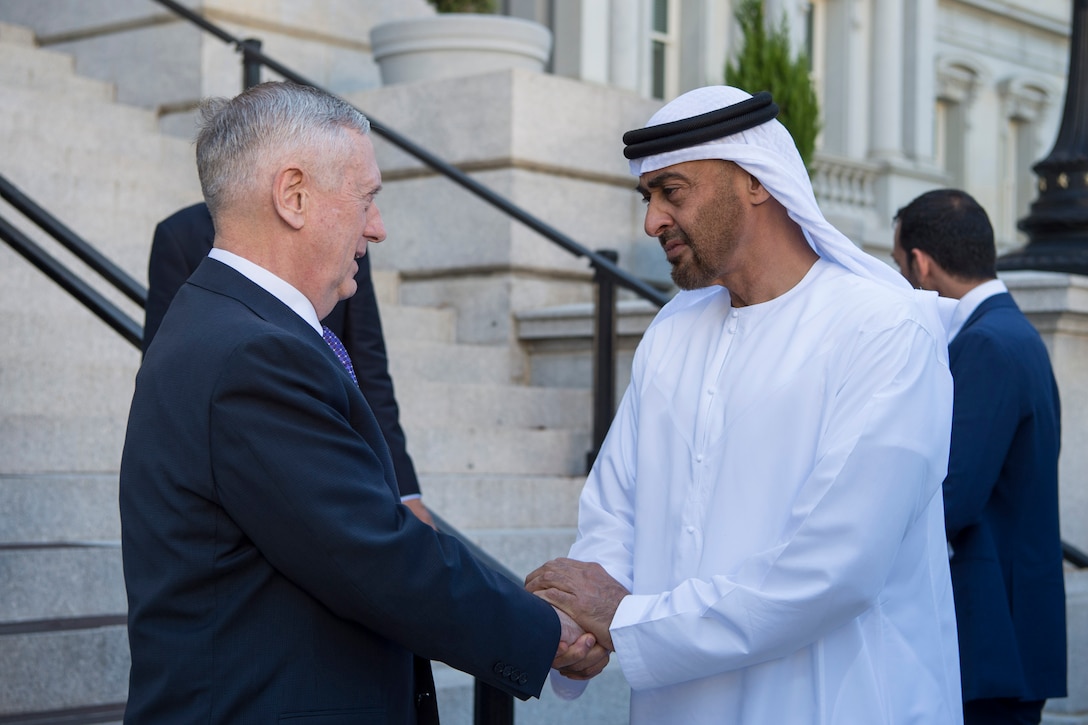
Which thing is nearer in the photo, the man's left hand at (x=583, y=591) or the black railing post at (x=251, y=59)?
the man's left hand at (x=583, y=591)

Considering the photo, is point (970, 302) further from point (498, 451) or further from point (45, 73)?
point (45, 73)

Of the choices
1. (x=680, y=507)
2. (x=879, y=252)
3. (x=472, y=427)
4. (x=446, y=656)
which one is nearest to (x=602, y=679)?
(x=472, y=427)

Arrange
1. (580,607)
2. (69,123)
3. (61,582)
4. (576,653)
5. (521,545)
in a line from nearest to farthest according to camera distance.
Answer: (576,653) → (580,607) → (61,582) → (521,545) → (69,123)

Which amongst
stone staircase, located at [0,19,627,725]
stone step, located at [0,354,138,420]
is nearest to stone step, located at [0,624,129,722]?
stone staircase, located at [0,19,627,725]

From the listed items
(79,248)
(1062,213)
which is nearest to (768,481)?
(79,248)

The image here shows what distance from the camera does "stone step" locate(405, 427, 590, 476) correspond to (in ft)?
21.9

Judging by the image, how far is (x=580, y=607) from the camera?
295 cm

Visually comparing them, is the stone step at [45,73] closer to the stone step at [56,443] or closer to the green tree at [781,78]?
the stone step at [56,443]

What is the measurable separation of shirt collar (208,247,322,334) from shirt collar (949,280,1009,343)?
234 cm

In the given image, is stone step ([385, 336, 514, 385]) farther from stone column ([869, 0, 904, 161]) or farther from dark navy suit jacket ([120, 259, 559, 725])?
stone column ([869, 0, 904, 161])

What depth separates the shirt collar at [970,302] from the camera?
4.24 m

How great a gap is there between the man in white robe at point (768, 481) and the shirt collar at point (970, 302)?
1.22 m

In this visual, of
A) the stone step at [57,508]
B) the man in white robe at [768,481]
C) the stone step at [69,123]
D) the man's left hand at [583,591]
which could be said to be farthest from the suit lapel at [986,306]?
the stone step at [69,123]

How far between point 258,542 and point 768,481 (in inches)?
41.7
